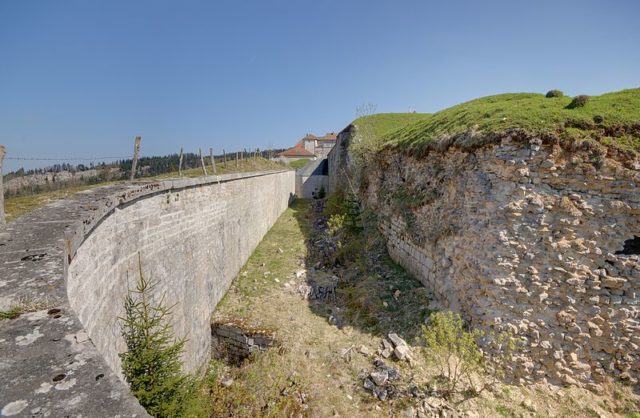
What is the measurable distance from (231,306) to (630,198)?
8.91 metres

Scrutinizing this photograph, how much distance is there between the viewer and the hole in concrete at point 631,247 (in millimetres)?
5781

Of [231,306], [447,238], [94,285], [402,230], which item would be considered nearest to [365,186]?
[402,230]

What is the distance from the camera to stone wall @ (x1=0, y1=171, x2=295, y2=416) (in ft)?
4.12

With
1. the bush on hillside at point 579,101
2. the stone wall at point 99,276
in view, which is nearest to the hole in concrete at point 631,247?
the bush on hillside at point 579,101

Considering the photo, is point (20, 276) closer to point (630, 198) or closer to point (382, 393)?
point (382, 393)

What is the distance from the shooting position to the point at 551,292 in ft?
19.8

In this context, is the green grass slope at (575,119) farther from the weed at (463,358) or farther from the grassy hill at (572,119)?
the weed at (463,358)

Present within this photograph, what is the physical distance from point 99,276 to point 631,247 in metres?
8.48

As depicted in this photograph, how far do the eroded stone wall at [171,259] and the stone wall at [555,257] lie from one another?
5.70m

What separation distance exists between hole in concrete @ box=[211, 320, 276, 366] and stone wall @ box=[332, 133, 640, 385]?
430 centimetres

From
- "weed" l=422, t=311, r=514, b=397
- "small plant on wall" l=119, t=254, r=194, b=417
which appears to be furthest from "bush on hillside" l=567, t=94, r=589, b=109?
"small plant on wall" l=119, t=254, r=194, b=417

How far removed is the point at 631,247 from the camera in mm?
5809

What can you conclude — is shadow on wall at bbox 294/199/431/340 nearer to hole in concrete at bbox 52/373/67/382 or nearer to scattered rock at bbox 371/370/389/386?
scattered rock at bbox 371/370/389/386

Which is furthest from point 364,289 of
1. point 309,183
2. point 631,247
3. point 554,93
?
point 309,183
